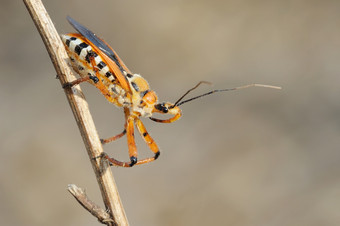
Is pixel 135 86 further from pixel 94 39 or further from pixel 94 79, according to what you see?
pixel 94 39

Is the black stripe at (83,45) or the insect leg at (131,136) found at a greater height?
the black stripe at (83,45)

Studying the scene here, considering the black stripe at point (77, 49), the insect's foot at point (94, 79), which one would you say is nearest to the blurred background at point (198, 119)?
the insect's foot at point (94, 79)

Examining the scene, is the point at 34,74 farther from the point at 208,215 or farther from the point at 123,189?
the point at 208,215

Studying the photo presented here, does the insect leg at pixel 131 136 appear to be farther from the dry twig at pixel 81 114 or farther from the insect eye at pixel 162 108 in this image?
the dry twig at pixel 81 114

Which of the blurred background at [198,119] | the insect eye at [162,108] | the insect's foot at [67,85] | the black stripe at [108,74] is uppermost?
the insect's foot at [67,85]

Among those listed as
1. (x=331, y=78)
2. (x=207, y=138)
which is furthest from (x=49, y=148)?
(x=331, y=78)

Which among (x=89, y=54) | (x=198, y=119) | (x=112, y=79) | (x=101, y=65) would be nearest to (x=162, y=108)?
(x=112, y=79)

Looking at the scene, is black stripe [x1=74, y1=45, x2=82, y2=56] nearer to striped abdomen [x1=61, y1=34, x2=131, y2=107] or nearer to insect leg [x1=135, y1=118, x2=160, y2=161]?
striped abdomen [x1=61, y1=34, x2=131, y2=107]
